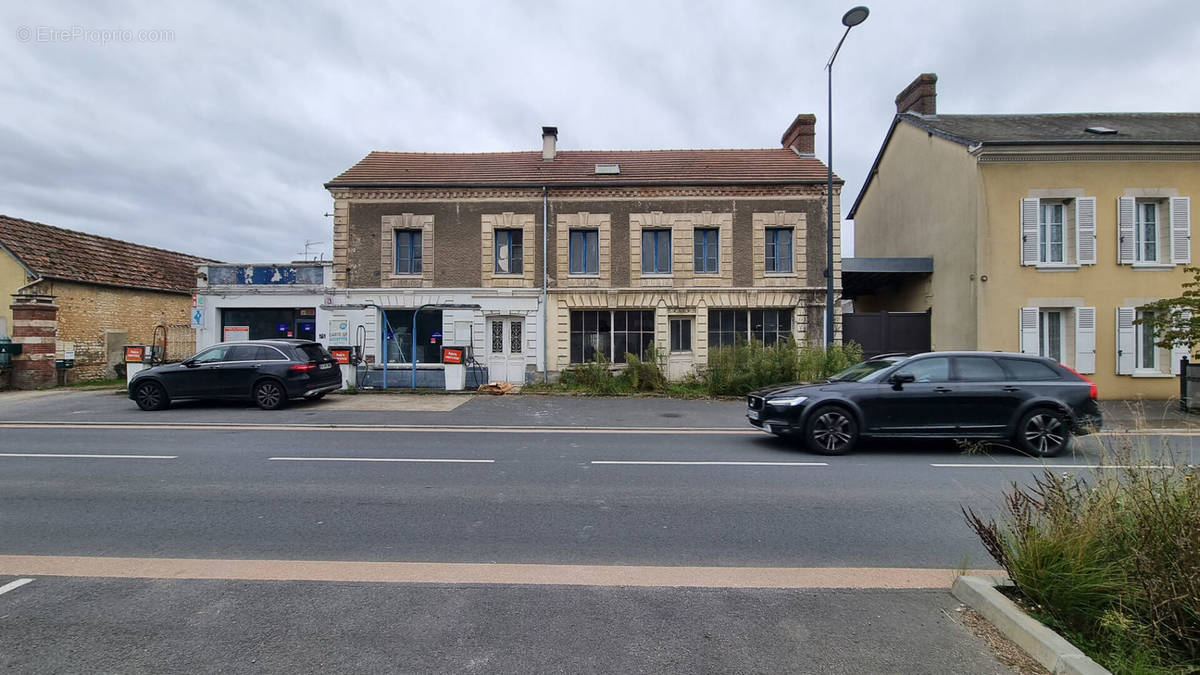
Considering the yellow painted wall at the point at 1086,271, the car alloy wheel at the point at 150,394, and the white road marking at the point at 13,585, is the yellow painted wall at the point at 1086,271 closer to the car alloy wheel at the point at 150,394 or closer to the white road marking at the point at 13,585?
the white road marking at the point at 13,585

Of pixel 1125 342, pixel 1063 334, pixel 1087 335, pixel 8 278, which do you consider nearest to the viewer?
pixel 1125 342

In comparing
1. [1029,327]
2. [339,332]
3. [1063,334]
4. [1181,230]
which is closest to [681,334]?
[1029,327]

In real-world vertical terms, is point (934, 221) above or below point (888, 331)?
above

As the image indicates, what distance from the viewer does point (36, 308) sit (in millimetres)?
17656

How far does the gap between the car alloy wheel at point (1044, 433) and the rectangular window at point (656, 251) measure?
37.3ft

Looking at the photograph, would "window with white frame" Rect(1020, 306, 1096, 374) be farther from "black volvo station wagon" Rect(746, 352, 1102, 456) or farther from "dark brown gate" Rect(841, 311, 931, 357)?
"black volvo station wagon" Rect(746, 352, 1102, 456)

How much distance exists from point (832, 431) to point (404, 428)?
24.2ft

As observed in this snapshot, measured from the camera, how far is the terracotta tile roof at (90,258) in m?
18.5

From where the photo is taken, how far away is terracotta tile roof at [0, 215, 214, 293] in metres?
18.5

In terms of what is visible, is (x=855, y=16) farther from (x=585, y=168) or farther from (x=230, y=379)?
(x=230, y=379)

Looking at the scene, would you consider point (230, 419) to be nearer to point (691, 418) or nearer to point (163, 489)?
point (163, 489)

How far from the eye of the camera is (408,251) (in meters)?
18.5

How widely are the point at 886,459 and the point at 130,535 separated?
8.63 m

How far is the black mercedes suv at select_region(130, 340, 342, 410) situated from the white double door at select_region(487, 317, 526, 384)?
6.17 meters
